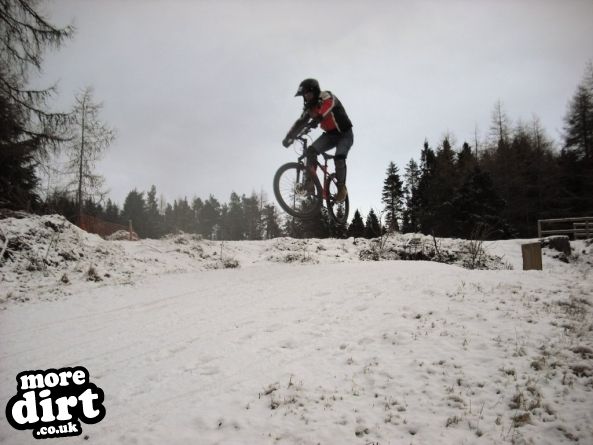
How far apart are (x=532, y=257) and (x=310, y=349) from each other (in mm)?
8413

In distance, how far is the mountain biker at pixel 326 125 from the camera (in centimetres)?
613

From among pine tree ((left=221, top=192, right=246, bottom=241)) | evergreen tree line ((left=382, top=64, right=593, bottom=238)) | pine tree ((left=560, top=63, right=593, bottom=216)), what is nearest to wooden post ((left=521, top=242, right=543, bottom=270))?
evergreen tree line ((left=382, top=64, right=593, bottom=238))

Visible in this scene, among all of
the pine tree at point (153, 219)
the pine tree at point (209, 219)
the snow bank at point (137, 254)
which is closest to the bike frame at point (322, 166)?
the snow bank at point (137, 254)

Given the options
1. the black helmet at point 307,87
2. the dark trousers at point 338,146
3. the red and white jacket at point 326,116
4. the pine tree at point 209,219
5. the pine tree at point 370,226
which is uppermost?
the pine tree at point 209,219

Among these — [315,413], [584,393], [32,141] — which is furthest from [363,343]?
[32,141]

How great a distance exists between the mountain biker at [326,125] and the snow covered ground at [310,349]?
9.48ft

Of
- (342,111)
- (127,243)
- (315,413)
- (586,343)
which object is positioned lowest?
(315,413)

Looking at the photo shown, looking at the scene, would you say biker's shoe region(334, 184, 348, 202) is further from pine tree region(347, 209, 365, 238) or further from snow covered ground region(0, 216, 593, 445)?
pine tree region(347, 209, 365, 238)

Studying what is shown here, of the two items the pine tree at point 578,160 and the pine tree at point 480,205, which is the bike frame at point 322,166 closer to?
the pine tree at point 480,205

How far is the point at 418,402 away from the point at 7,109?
38.5ft

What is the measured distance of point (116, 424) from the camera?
12.4 ft

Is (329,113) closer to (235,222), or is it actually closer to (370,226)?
(370,226)

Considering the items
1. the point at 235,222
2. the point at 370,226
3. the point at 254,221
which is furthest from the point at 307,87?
the point at 235,222

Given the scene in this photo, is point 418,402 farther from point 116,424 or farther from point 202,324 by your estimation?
point 202,324
